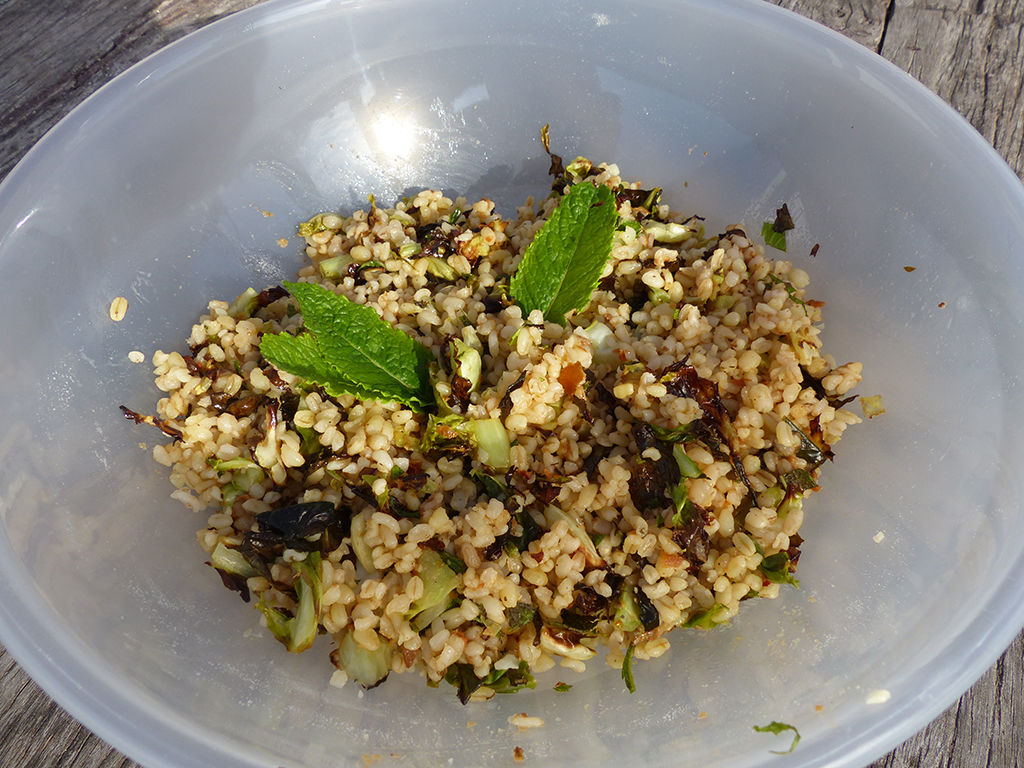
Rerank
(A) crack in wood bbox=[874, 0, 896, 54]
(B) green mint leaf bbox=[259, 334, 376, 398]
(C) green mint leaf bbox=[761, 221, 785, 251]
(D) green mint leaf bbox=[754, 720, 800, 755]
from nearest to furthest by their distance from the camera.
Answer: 1. (D) green mint leaf bbox=[754, 720, 800, 755]
2. (B) green mint leaf bbox=[259, 334, 376, 398]
3. (C) green mint leaf bbox=[761, 221, 785, 251]
4. (A) crack in wood bbox=[874, 0, 896, 54]

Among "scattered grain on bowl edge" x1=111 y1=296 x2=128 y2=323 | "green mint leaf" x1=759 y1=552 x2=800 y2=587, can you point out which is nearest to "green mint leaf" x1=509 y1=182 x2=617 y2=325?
"green mint leaf" x1=759 y1=552 x2=800 y2=587

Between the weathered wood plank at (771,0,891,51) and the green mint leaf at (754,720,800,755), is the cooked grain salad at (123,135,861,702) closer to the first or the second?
the green mint leaf at (754,720,800,755)

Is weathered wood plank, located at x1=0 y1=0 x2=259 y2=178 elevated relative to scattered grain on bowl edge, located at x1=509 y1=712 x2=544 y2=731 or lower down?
elevated

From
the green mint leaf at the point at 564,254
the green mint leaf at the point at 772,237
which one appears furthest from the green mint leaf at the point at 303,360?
the green mint leaf at the point at 772,237

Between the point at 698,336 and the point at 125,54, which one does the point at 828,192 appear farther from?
the point at 125,54

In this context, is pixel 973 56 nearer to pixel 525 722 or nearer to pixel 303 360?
pixel 303 360

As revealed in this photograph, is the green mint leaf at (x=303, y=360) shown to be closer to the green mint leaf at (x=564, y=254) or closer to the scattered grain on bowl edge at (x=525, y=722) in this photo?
the green mint leaf at (x=564, y=254)
